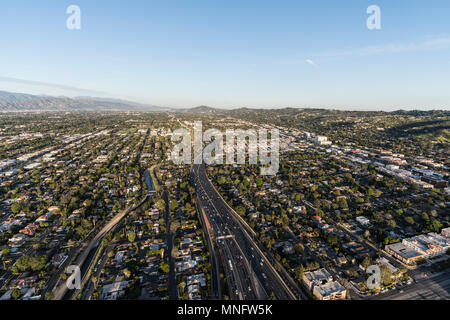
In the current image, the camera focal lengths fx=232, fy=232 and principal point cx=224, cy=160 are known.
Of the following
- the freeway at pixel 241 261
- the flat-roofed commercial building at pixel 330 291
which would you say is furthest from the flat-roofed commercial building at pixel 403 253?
the freeway at pixel 241 261

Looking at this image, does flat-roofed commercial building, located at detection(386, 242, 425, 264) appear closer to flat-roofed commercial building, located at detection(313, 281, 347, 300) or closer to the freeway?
flat-roofed commercial building, located at detection(313, 281, 347, 300)

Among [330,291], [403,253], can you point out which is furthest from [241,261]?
[403,253]

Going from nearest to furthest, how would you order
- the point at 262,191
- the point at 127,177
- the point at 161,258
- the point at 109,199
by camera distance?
the point at 161,258, the point at 109,199, the point at 262,191, the point at 127,177

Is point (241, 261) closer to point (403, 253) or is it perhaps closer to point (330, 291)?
point (330, 291)

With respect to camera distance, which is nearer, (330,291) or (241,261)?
(330,291)

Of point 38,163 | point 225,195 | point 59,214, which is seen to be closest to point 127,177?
point 59,214

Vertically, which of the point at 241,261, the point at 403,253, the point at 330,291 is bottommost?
the point at 330,291

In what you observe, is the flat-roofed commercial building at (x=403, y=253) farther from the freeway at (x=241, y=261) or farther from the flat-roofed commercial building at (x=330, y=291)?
the freeway at (x=241, y=261)
